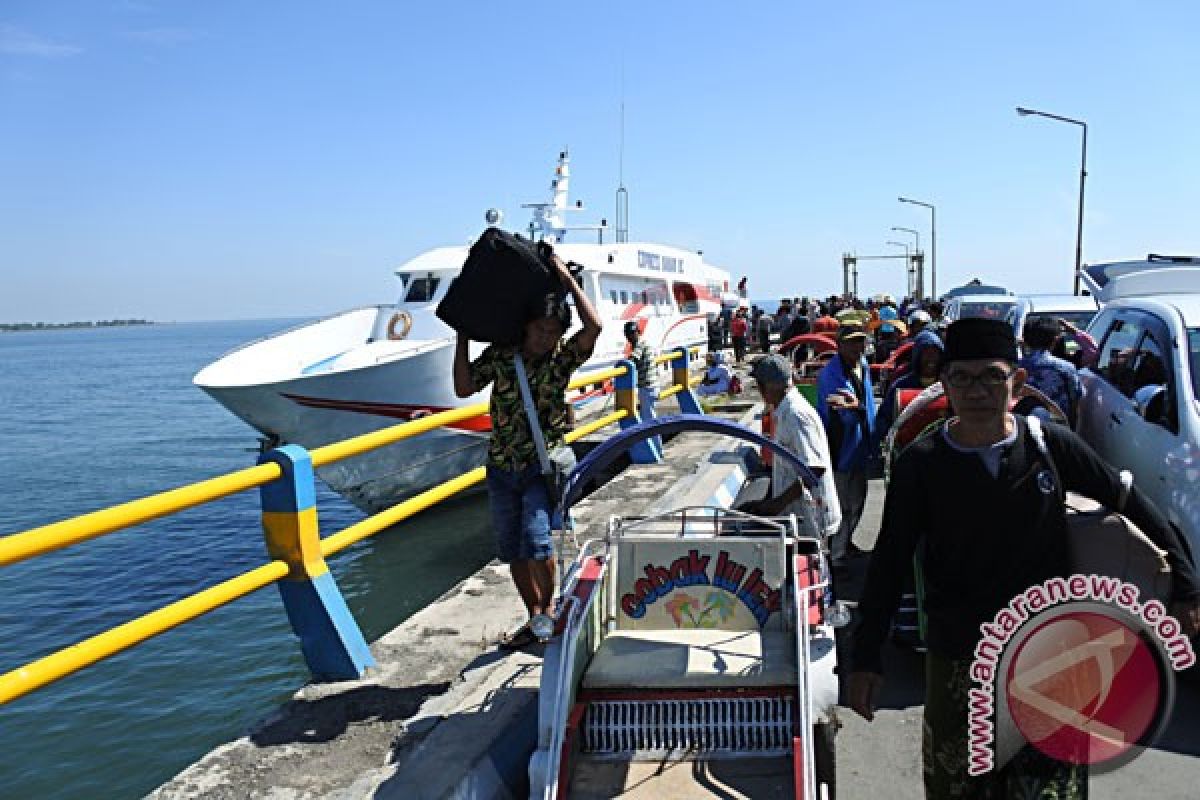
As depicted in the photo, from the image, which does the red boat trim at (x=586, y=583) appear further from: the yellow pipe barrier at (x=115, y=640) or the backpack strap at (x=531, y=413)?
the yellow pipe barrier at (x=115, y=640)

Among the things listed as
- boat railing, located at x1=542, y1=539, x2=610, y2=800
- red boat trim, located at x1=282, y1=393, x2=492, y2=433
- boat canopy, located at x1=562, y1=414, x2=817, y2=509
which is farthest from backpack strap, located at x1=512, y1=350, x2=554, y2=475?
red boat trim, located at x1=282, y1=393, x2=492, y2=433

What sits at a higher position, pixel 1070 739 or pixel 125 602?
pixel 1070 739

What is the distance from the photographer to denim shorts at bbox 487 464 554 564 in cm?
437

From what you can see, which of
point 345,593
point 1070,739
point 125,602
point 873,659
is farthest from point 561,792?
point 125,602

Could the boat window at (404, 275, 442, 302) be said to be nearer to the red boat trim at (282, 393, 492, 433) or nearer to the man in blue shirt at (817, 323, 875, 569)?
the red boat trim at (282, 393, 492, 433)

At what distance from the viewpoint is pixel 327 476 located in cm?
1194

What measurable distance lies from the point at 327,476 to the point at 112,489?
8.75 m

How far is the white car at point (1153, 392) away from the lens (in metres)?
4.88

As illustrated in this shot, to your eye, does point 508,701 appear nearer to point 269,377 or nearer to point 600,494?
point 600,494

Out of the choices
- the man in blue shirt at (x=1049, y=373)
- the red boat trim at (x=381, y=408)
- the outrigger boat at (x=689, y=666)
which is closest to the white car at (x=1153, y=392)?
the man in blue shirt at (x=1049, y=373)

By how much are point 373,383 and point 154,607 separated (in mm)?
3448

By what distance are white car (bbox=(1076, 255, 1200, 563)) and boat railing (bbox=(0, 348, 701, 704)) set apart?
4.00 m

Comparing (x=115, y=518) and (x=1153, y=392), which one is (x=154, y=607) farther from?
→ (x=1153, y=392)

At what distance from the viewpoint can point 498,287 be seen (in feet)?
13.8
